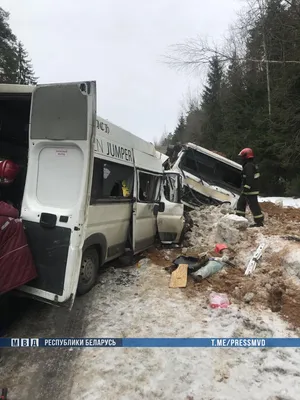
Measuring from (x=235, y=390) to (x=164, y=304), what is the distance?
178 centimetres

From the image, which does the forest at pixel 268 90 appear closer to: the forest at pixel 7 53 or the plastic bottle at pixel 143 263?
the plastic bottle at pixel 143 263

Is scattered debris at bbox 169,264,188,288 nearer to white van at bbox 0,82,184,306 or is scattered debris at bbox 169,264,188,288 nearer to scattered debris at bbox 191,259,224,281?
scattered debris at bbox 191,259,224,281

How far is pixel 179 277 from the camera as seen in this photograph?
5293 millimetres

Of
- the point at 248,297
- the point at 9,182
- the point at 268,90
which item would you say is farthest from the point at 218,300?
the point at 268,90

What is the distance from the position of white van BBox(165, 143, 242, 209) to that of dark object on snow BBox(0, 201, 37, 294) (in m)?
6.88

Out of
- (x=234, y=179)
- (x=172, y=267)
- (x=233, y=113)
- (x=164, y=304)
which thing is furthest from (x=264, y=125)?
(x=164, y=304)

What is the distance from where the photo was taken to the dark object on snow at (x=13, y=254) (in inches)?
128

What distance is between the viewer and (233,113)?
24.7 m

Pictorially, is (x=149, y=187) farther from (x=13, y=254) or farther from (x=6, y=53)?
(x=6, y=53)

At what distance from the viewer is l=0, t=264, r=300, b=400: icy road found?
2.89 m

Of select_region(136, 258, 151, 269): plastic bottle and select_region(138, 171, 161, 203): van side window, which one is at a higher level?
select_region(138, 171, 161, 203): van side window

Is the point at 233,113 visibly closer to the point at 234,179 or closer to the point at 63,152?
the point at 234,179

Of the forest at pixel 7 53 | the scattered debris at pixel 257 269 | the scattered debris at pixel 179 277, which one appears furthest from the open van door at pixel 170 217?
the forest at pixel 7 53

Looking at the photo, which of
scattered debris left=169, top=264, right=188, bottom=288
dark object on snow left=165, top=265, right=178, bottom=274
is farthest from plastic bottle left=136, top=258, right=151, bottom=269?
scattered debris left=169, top=264, right=188, bottom=288
